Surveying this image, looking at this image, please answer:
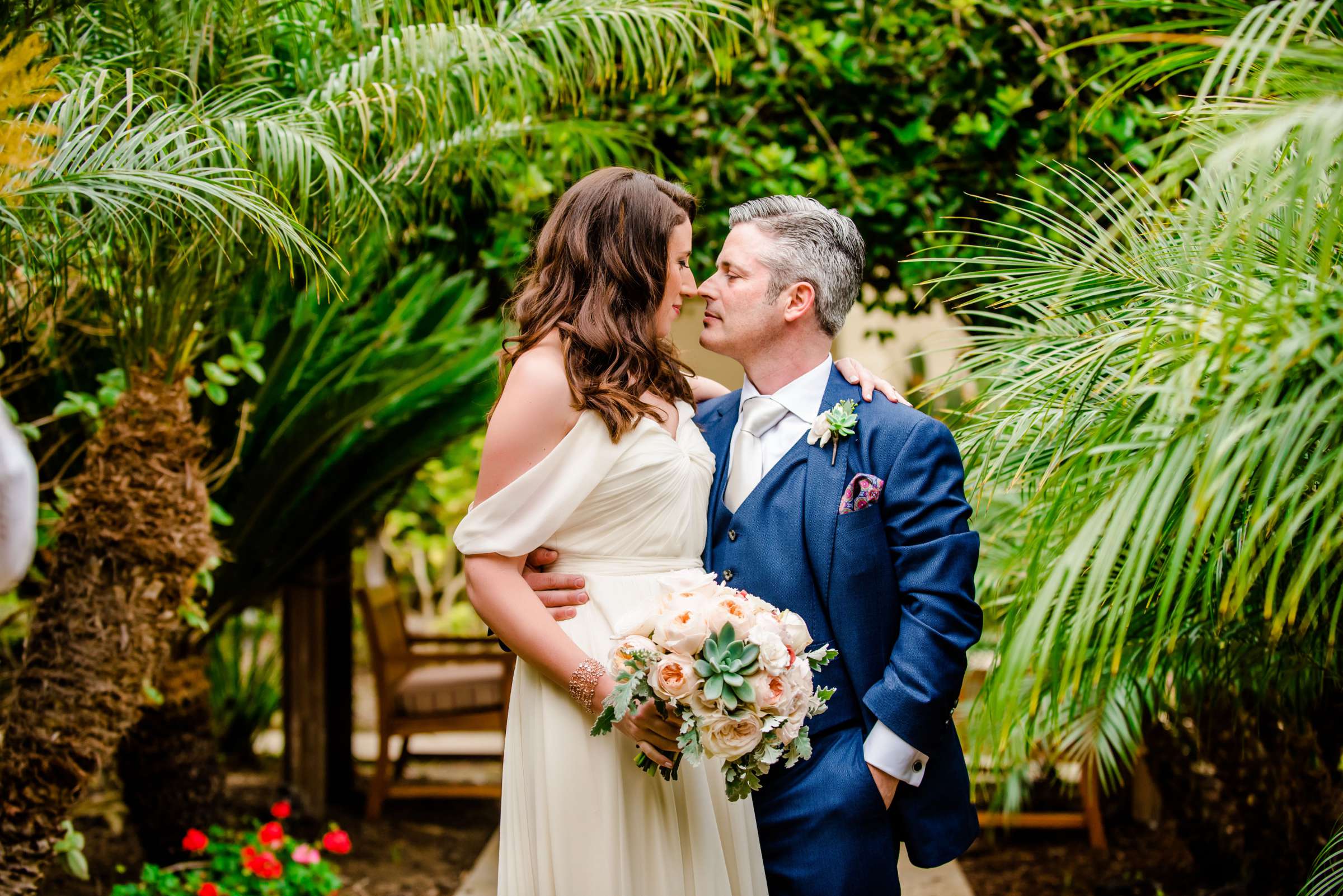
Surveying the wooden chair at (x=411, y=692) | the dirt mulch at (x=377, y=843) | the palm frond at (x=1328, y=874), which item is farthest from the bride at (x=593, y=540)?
the wooden chair at (x=411, y=692)

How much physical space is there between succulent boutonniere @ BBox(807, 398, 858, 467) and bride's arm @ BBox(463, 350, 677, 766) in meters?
0.55

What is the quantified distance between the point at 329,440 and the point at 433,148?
60.5 inches

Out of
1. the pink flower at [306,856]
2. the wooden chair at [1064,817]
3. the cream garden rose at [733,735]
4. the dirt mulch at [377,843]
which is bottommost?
the dirt mulch at [377,843]

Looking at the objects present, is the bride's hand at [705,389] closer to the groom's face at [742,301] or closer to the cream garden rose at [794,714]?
the groom's face at [742,301]

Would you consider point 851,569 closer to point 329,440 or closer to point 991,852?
point 329,440

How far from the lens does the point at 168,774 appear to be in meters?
4.12

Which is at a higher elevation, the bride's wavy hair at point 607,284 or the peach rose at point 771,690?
the bride's wavy hair at point 607,284

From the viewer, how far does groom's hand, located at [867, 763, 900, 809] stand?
7.27ft

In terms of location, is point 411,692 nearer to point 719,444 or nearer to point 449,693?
point 449,693

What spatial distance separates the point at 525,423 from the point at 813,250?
80 centimetres

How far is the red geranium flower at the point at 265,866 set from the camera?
350cm

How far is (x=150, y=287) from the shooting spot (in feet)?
10.9

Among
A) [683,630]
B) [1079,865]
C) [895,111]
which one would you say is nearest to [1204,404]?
[683,630]

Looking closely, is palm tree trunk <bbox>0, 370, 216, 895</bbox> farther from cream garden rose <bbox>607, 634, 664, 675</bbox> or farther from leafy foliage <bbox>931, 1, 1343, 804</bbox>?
leafy foliage <bbox>931, 1, 1343, 804</bbox>
